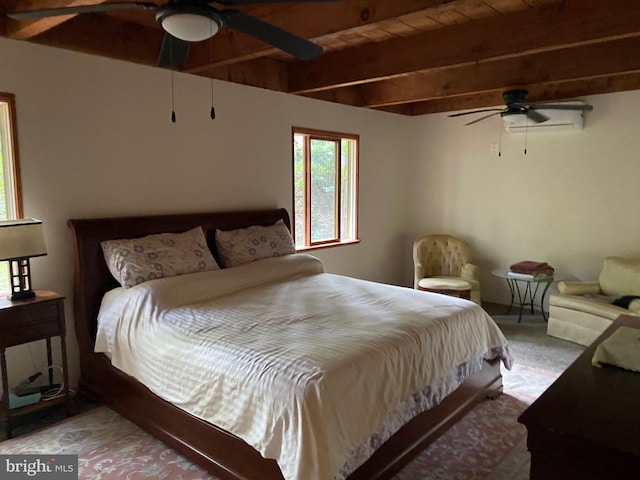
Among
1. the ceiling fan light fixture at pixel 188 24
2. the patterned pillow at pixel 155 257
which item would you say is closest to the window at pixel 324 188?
the patterned pillow at pixel 155 257

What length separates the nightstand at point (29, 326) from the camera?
8.29ft

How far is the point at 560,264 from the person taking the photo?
4.92 metres

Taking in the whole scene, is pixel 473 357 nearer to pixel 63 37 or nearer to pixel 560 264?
pixel 560 264

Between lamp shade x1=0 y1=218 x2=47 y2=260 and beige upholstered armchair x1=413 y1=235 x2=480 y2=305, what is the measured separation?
3.68m

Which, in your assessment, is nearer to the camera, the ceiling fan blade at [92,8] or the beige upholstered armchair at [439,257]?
the ceiling fan blade at [92,8]

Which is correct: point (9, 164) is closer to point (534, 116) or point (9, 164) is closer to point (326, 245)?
point (326, 245)

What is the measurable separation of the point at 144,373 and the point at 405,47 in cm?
300

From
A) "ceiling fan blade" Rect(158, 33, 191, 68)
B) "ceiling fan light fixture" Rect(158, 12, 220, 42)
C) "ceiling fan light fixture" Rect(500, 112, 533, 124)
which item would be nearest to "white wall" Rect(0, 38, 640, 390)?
"ceiling fan light fixture" Rect(500, 112, 533, 124)

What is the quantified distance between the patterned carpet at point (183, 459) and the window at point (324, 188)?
8.15ft

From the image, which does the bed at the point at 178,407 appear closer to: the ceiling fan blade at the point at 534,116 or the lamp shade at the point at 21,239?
the lamp shade at the point at 21,239

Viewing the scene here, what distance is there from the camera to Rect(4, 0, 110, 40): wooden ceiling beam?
2.37 meters

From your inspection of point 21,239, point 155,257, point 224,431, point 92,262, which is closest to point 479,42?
point 155,257

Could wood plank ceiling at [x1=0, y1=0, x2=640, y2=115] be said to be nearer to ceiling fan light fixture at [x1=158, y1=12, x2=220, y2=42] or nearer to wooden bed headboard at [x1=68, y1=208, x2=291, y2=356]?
ceiling fan light fixture at [x1=158, y1=12, x2=220, y2=42]

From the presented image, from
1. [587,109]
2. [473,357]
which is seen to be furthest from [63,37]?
[587,109]
